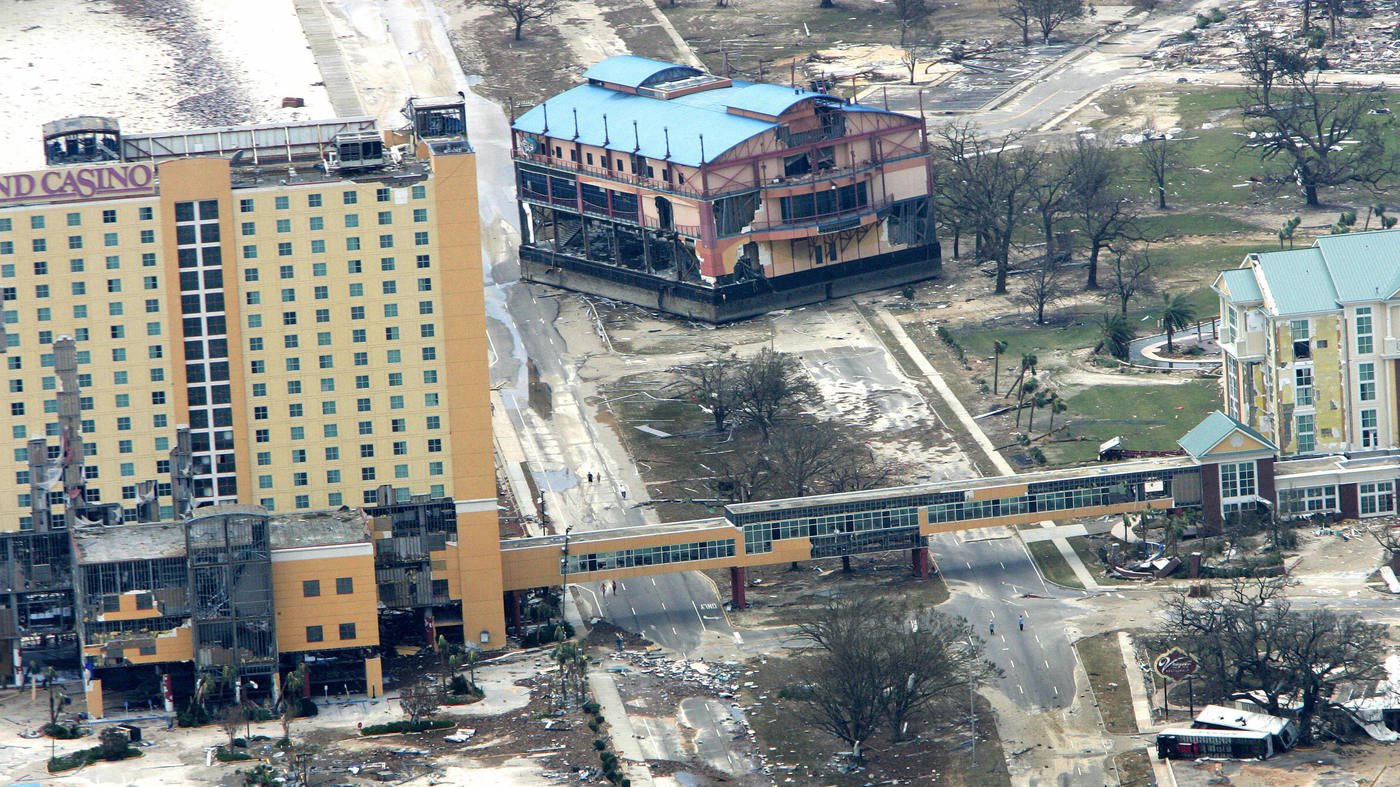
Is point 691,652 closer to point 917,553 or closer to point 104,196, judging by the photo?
point 917,553

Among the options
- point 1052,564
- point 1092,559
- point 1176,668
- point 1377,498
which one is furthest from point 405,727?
point 1377,498

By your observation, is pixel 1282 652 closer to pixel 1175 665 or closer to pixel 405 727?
pixel 1175 665

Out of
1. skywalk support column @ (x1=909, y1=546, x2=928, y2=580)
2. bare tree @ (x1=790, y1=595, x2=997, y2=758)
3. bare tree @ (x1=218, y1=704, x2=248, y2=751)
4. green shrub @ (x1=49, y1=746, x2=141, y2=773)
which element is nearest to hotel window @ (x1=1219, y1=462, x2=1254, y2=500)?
skywalk support column @ (x1=909, y1=546, x2=928, y2=580)

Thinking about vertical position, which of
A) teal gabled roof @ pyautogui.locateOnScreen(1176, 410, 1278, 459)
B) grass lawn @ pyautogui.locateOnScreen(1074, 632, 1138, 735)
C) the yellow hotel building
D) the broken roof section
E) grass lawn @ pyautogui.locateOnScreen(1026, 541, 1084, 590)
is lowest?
grass lawn @ pyautogui.locateOnScreen(1074, 632, 1138, 735)

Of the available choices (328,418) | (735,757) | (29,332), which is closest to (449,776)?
(735,757)

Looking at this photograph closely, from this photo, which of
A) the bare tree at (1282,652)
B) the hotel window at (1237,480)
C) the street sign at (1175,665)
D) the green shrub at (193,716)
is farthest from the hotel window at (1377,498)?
the green shrub at (193,716)

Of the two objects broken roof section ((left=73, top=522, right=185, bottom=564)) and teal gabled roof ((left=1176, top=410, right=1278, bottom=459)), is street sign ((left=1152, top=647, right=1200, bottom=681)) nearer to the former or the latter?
teal gabled roof ((left=1176, top=410, right=1278, bottom=459))
